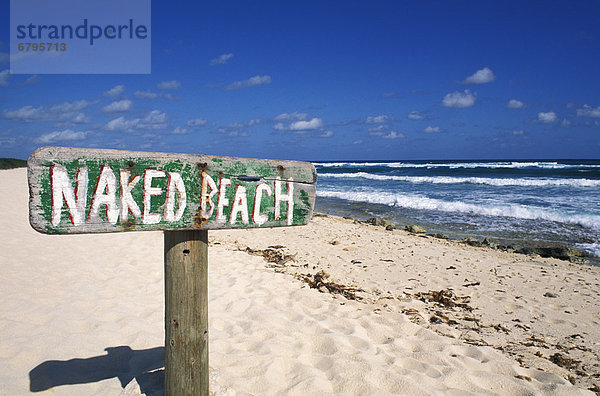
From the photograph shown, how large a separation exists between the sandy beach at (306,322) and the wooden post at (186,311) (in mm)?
482

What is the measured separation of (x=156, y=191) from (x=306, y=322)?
92.5 inches

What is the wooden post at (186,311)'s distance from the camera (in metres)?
1.76

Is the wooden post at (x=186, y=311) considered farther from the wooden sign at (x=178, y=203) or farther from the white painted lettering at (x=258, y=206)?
the white painted lettering at (x=258, y=206)

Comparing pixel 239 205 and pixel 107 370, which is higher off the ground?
pixel 239 205

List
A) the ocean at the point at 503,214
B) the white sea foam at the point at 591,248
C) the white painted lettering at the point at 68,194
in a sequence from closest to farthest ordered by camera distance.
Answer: the white painted lettering at the point at 68,194, the white sea foam at the point at 591,248, the ocean at the point at 503,214

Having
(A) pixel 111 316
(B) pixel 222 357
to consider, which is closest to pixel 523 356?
(B) pixel 222 357

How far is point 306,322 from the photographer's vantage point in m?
3.43

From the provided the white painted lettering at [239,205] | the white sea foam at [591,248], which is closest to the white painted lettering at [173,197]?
the white painted lettering at [239,205]

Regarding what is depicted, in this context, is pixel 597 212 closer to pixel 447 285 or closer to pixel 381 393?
pixel 447 285

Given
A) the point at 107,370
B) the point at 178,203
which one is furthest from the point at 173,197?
the point at 107,370

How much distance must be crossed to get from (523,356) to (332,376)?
6.00 ft

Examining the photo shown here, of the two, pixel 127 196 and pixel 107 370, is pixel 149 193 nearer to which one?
pixel 127 196

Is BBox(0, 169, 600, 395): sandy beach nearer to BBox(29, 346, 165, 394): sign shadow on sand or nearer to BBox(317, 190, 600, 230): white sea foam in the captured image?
BBox(29, 346, 165, 394): sign shadow on sand

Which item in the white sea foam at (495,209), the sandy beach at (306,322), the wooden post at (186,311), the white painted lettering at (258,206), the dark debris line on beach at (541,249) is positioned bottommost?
the dark debris line on beach at (541,249)
